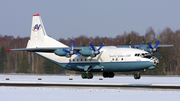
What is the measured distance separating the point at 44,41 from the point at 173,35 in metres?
54.5

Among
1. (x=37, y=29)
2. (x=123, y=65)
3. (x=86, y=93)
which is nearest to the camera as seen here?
(x=86, y=93)

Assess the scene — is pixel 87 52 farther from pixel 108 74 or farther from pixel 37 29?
pixel 37 29

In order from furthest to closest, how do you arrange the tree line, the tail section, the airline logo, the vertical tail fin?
the tree line, the airline logo, the vertical tail fin, the tail section

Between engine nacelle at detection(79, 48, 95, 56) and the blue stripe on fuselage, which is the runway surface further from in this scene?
engine nacelle at detection(79, 48, 95, 56)

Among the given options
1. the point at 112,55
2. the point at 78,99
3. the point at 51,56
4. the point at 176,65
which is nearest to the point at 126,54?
the point at 112,55

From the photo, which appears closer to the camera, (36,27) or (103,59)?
(103,59)

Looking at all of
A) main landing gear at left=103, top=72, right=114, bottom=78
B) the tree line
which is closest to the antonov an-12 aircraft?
main landing gear at left=103, top=72, right=114, bottom=78

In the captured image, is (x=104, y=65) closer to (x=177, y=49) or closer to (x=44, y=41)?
(x=44, y=41)

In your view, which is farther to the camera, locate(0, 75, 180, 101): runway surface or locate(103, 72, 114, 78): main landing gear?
locate(103, 72, 114, 78): main landing gear

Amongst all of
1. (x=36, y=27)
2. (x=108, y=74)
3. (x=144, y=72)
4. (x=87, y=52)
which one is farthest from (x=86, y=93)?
(x=144, y=72)

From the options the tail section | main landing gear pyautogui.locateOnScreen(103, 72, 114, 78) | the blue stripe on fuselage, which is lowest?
main landing gear pyautogui.locateOnScreen(103, 72, 114, 78)

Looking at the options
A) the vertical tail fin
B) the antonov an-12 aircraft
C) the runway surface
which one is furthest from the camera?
the vertical tail fin

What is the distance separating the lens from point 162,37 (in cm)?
8744

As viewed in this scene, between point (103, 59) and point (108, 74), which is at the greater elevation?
point (103, 59)
